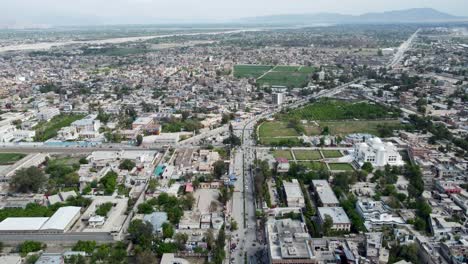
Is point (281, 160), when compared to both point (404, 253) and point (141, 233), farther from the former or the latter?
point (141, 233)

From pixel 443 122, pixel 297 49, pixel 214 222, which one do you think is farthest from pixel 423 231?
pixel 297 49

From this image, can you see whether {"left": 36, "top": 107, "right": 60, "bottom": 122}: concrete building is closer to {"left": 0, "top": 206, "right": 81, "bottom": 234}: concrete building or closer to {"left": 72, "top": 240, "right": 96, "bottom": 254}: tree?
{"left": 0, "top": 206, "right": 81, "bottom": 234}: concrete building

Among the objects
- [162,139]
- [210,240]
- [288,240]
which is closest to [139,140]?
[162,139]

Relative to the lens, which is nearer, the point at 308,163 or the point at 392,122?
the point at 308,163

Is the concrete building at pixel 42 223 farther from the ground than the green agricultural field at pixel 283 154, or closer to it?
farther from the ground

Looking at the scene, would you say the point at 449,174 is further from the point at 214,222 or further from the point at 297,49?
the point at 297,49

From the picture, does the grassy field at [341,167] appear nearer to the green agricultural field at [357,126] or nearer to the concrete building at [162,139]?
the green agricultural field at [357,126]

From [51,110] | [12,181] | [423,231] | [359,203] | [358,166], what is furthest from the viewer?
[51,110]

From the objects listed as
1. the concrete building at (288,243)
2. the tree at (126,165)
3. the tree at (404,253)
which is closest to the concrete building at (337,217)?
the concrete building at (288,243)
